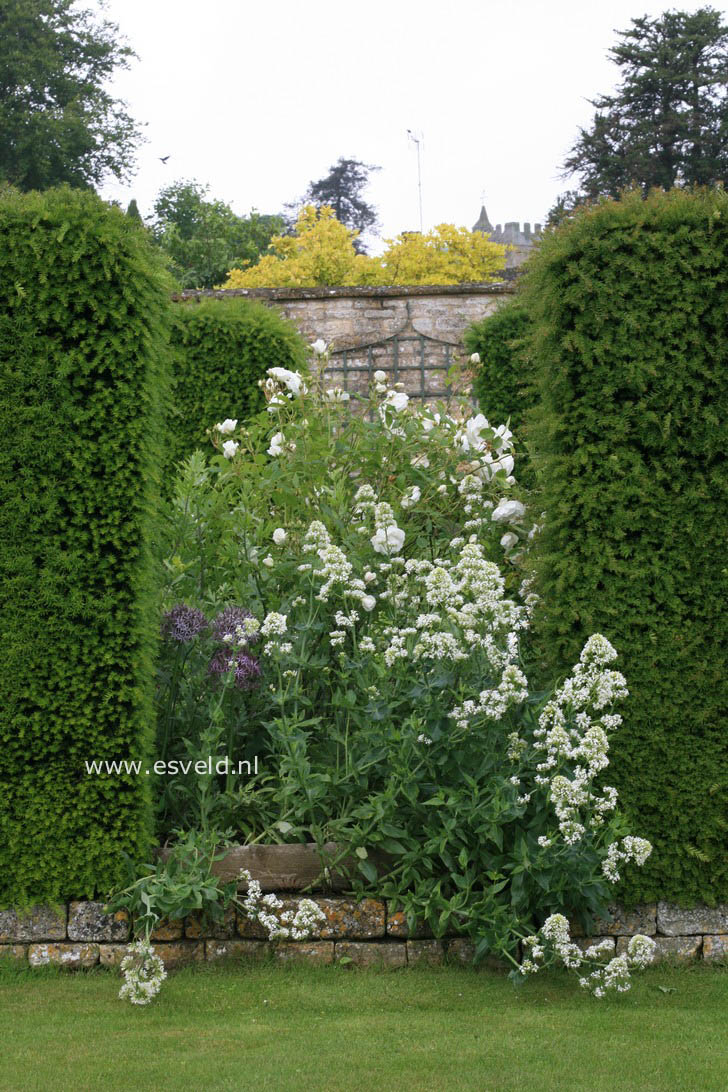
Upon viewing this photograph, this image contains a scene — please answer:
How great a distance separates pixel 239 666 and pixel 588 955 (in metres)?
1.63

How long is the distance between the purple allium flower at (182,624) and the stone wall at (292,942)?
41.0 inches

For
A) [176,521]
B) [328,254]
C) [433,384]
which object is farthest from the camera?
[328,254]

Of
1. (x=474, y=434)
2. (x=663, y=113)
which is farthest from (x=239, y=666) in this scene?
(x=663, y=113)

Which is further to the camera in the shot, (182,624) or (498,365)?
(498,365)

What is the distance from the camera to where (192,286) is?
21.5m

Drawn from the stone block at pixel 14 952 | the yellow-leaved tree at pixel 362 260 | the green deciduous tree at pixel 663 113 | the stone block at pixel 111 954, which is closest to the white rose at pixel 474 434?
the stone block at pixel 111 954

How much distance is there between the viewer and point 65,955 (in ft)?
13.5

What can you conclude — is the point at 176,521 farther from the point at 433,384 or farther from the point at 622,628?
the point at 433,384

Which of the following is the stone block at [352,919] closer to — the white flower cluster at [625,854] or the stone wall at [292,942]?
the stone wall at [292,942]

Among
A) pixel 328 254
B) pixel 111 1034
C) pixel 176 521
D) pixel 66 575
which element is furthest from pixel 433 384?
pixel 111 1034

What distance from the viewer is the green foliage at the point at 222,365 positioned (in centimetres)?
929

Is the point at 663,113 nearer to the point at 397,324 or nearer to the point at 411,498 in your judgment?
the point at 397,324

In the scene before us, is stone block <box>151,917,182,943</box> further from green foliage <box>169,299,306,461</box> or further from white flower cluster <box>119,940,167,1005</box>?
green foliage <box>169,299,306,461</box>

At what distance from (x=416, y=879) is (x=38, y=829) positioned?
137cm
